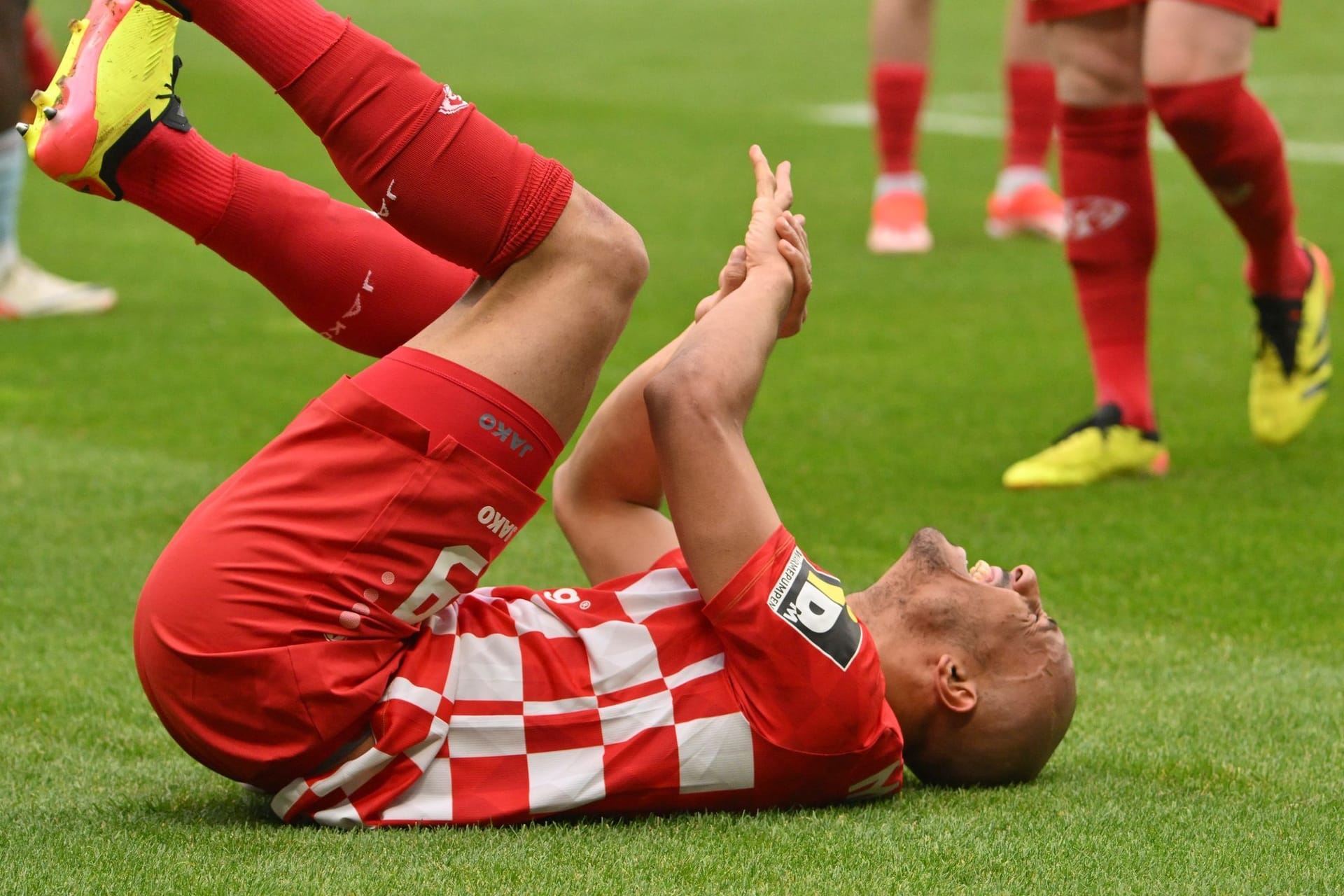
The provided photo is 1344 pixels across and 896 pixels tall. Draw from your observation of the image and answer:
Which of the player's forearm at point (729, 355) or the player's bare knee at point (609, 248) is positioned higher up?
the player's bare knee at point (609, 248)

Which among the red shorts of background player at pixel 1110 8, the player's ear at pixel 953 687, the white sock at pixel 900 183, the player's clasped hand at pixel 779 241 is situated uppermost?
the player's clasped hand at pixel 779 241

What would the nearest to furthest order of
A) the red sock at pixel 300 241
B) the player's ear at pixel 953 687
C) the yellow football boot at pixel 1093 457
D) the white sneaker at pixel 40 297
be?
the player's ear at pixel 953 687
the red sock at pixel 300 241
the yellow football boot at pixel 1093 457
the white sneaker at pixel 40 297

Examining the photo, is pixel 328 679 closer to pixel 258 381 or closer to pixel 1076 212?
pixel 1076 212

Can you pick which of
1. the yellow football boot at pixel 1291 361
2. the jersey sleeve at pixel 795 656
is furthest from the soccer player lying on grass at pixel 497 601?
the yellow football boot at pixel 1291 361

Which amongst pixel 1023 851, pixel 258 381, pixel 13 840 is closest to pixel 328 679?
pixel 13 840

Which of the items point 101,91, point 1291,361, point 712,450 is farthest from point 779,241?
point 1291,361

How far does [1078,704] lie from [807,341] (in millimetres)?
2715

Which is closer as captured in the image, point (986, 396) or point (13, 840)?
point (13, 840)

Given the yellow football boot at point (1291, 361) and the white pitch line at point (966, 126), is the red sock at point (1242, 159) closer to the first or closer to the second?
the yellow football boot at point (1291, 361)

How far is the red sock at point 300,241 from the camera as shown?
2.13 metres

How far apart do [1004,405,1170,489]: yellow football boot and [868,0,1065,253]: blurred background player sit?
2801 mm

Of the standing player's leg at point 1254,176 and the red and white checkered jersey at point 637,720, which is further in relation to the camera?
the standing player's leg at point 1254,176

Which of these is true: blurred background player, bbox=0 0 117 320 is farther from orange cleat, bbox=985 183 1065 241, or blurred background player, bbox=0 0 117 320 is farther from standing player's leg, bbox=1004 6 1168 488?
orange cleat, bbox=985 183 1065 241

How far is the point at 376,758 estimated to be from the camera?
1.84m
